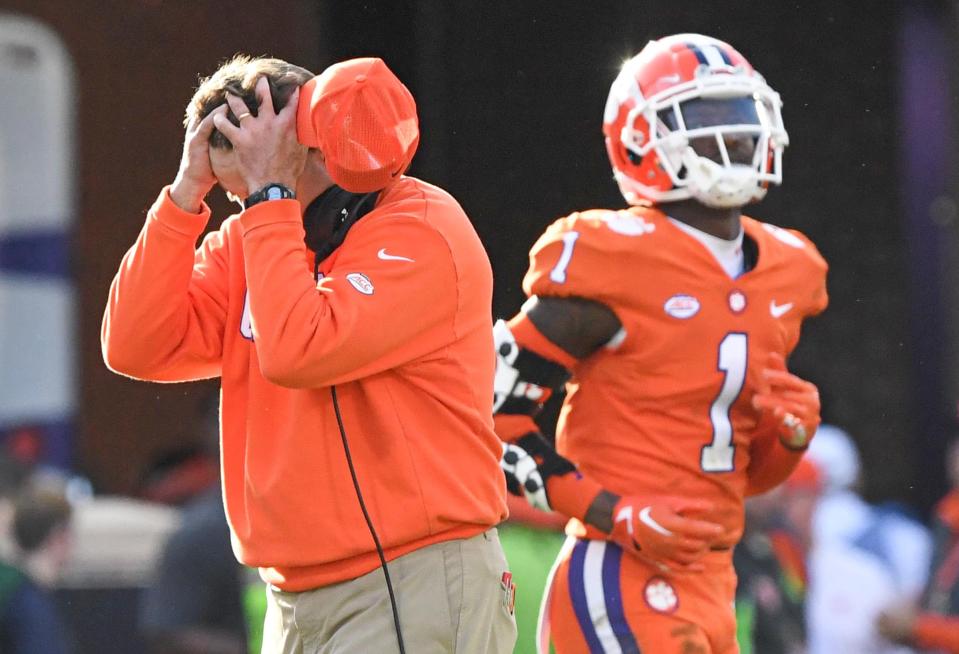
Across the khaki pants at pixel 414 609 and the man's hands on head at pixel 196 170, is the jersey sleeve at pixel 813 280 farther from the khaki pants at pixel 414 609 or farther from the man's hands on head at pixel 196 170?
the man's hands on head at pixel 196 170

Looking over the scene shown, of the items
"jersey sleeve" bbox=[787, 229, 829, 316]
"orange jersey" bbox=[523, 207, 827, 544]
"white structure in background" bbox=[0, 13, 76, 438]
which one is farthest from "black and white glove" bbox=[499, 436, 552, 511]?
"white structure in background" bbox=[0, 13, 76, 438]

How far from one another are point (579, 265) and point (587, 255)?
0.03m

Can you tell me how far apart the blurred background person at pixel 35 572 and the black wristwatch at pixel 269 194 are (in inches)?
106

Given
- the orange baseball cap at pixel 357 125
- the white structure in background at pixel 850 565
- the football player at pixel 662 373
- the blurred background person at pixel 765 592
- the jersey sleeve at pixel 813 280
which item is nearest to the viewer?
the orange baseball cap at pixel 357 125

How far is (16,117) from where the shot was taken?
7543 millimetres

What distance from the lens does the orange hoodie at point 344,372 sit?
10.5 ft

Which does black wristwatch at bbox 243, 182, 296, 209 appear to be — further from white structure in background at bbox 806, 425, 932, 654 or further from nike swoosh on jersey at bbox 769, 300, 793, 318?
white structure in background at bbox 806, 425, 932, 654

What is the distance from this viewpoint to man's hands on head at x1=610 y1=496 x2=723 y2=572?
12.5 ft

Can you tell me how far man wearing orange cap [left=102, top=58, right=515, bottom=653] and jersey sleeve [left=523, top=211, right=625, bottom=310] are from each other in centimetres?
56

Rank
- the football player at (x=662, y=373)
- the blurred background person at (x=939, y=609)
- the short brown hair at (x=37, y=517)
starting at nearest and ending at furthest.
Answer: the football player at (x=662, y=373) < the short brown hair at (x=37, y=517) < the blurred background person at (x=939, y=609)

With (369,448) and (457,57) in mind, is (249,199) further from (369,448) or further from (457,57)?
(457,57)

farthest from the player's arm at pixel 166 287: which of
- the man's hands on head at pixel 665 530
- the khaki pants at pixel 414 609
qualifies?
the man's hands on head at pixel 665 530

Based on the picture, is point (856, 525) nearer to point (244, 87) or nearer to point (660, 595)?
point (660, 595)

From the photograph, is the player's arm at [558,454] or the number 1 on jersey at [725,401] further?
the number 1 on jersey at [725,401]
